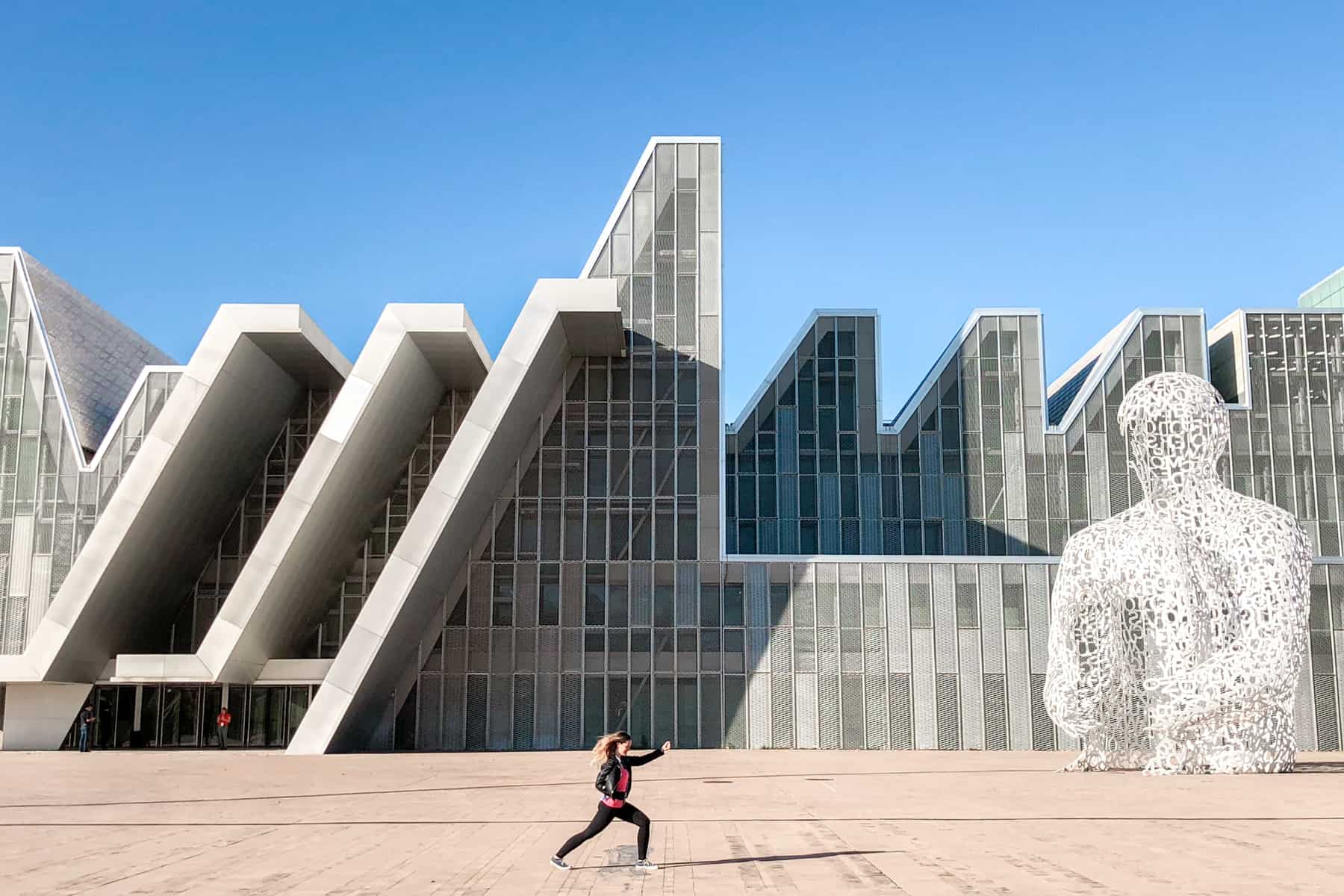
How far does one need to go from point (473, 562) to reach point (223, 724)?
25.6ft

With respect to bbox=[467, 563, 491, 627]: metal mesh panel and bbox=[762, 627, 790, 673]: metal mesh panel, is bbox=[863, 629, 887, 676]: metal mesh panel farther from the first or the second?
bbox=[467, 563, 491, 627]: metal mesh panel

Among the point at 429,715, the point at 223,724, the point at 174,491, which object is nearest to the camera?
the point at 174,491

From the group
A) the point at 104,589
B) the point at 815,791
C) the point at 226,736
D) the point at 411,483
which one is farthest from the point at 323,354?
the point at 815,791

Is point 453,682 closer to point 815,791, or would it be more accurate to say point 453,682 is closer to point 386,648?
point 386,648

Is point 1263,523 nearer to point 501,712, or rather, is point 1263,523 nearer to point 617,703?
point 617,703

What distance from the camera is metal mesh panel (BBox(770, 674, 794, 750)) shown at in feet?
116

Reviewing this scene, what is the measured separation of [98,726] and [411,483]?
10.8m

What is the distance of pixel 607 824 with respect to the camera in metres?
11.9

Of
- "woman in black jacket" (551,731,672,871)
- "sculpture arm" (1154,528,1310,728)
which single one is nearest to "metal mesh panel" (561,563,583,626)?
"sculpture arm" (1154,528,1310,728)

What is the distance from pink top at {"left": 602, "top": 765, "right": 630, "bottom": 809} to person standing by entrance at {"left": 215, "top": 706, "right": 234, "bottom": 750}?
25.3 metres

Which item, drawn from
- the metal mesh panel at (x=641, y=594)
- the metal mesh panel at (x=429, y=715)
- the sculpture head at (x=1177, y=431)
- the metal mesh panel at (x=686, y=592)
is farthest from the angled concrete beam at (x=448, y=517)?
the sculpture head at (x=1177, y=431)

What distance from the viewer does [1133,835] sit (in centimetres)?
1403

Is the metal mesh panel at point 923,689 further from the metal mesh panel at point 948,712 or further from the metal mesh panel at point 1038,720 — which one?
the metal mesh panel at point 1038,720

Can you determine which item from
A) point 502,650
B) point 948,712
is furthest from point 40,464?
point 948,712
